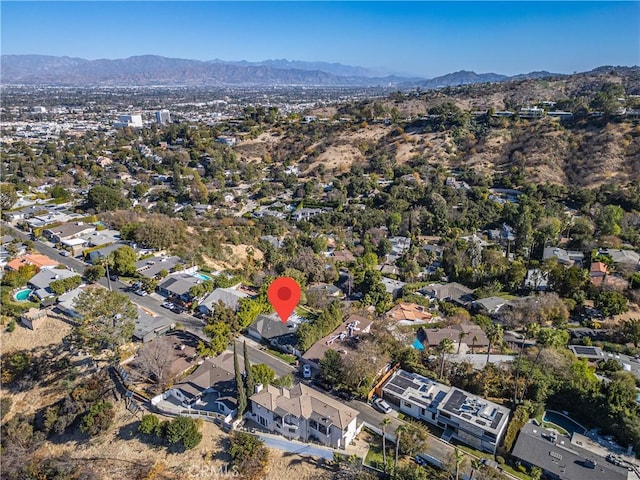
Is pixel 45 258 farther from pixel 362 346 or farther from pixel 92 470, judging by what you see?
pixel 362 346

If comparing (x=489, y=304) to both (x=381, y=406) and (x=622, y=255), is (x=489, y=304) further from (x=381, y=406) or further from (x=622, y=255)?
(x=381, y=406)

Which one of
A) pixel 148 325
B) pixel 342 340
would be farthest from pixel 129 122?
pixel 342 340

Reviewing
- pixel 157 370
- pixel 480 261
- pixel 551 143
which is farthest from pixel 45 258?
pixel 551 143

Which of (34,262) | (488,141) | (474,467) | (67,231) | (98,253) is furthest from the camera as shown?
(488,141)

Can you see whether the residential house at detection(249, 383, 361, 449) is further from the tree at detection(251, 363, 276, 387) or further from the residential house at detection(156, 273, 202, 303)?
the residential house at detection(156, 273, 202, 303)

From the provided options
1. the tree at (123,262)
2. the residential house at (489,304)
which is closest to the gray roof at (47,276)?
the tree at (123,262)

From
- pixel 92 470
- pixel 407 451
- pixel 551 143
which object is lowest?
pixel 92 470
